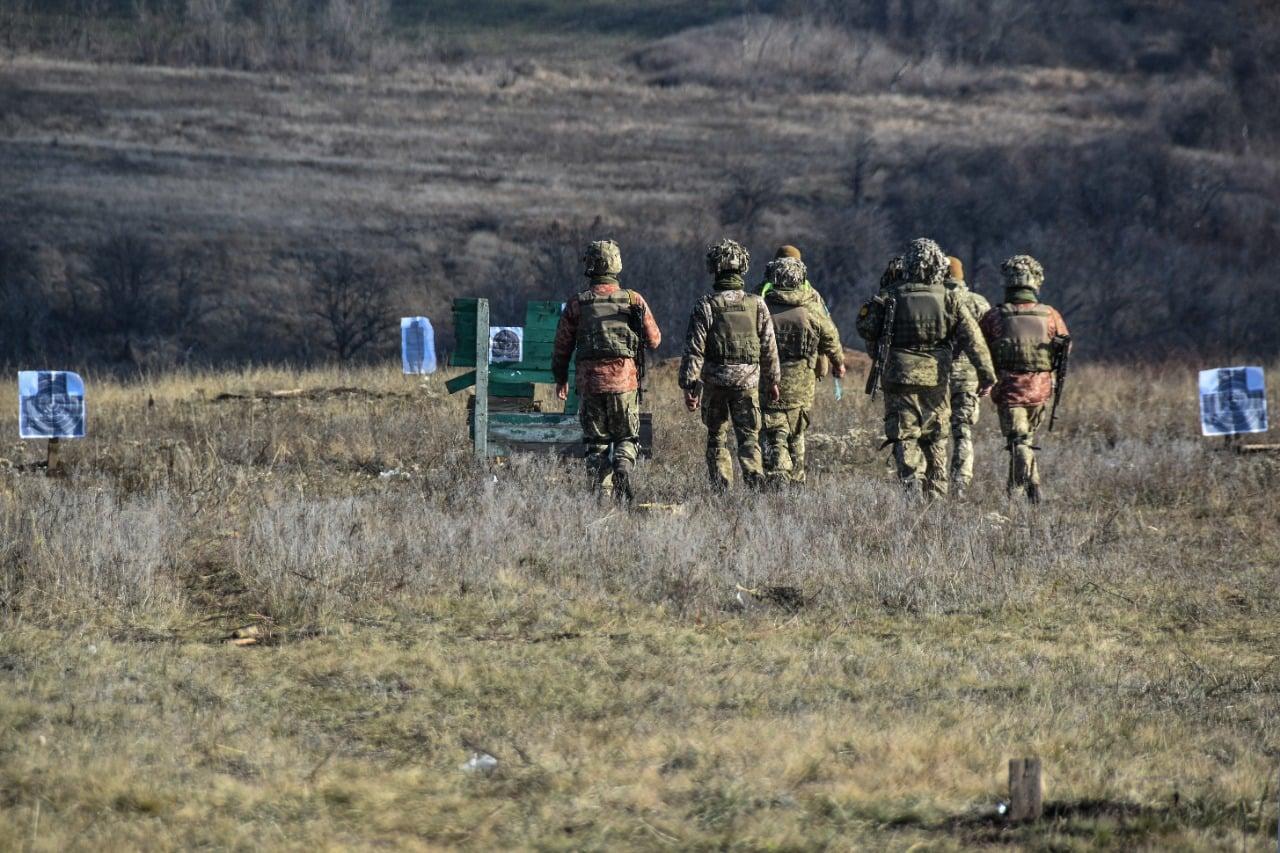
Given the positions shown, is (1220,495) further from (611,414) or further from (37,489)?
(37,489)

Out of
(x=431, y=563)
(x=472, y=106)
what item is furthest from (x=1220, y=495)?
(x=472, y=106)

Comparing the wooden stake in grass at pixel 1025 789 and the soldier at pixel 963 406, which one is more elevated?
the soldier at pixel 963 406

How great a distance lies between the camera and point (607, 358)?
33.7 feet

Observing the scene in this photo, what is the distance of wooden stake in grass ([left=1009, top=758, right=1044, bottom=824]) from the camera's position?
4910 millimetres

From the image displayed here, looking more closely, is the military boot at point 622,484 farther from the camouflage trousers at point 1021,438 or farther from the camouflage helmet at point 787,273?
the camouflage trousers at point 1021,438

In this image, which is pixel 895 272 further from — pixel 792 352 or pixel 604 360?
pixel 604 360

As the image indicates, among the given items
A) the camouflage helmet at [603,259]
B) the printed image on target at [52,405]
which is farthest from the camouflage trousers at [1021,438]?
the printed image on target at [52,405]

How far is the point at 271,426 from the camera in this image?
46.0 feet

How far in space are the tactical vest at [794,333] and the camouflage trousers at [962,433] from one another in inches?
50.7

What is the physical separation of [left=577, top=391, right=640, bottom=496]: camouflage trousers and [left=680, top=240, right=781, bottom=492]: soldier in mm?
418

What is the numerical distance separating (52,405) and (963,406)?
6.48m

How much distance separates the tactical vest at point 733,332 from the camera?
1019cm

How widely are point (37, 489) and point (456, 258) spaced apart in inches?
918

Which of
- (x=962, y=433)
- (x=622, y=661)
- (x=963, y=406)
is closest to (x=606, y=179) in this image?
(x=963, y=406)
